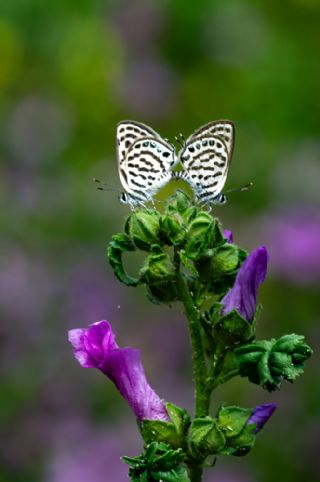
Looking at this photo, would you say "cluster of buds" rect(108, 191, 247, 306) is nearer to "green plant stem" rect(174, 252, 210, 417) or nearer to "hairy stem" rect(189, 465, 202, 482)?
"green plant stem" rect(174, 252, 210, 417)

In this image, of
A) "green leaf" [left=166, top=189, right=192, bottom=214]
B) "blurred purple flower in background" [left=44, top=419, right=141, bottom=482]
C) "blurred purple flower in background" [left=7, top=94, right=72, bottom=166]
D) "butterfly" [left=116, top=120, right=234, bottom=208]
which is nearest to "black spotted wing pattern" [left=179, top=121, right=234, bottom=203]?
"butterfly" [left=116, top=120, right=234, bottom=208]

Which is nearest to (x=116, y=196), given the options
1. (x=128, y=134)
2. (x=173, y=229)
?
(x=128, y=134)

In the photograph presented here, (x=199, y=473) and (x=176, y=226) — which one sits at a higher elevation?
(x=176, y=226)

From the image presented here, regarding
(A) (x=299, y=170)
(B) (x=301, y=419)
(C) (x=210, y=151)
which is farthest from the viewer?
(A) (x=299, y=170)

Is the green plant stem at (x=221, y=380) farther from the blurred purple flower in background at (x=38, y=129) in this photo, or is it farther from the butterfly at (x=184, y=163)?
the blurred purple flower in background at (x=38, y=129)

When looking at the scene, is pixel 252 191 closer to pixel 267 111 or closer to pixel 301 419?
pixel 267 111

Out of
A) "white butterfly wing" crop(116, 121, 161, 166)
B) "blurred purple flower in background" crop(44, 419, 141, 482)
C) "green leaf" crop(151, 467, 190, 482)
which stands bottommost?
"green leaf" crop(151, 467, 190, 482)

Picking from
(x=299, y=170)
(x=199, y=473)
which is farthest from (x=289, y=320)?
(x=199, y=473)

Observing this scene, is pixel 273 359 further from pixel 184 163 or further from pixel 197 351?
pixel 184 163
